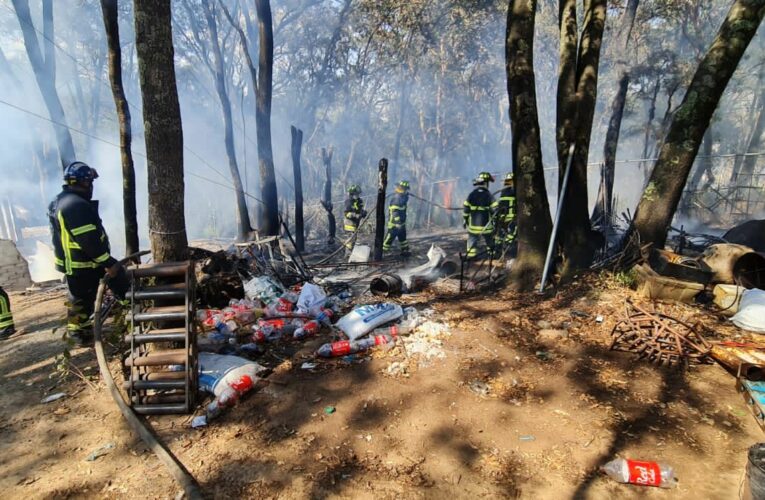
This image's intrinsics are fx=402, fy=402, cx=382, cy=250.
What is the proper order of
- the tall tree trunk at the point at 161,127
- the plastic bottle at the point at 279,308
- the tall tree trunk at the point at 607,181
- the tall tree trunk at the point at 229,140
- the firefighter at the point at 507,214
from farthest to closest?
the tall tree trunk at the point at 229,140 < the tall tree trunk at the point at 607,181 < the firefighter at the point at 507,214 < the plastic bottle at the point at 279,308 < the tall tree trunk at the point at 161,127

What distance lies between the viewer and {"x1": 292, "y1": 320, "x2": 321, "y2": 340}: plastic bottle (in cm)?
440

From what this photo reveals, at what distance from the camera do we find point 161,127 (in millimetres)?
3467

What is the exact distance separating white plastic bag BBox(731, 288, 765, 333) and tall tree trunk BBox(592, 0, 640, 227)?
256cm

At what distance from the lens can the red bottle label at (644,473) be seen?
8.00 feet

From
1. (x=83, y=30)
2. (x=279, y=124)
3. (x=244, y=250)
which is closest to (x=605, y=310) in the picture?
Result: (x=244, y=250)

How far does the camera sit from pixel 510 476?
2.52 metres

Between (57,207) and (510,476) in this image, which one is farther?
(57,207)

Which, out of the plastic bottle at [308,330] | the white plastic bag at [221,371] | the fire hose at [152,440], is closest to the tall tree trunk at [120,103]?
the fire hose at [152,440]

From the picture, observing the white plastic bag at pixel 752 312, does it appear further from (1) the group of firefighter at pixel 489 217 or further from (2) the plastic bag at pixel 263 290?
(2) the plastic bag at pixel 263 290

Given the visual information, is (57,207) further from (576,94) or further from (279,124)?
(279,124)

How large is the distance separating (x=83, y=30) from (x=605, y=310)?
25828mm

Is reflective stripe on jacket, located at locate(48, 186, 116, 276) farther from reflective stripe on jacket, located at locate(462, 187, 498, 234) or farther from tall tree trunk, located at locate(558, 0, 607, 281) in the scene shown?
reflective stripe on jacket, located at locate(462, 187, 498, 234)

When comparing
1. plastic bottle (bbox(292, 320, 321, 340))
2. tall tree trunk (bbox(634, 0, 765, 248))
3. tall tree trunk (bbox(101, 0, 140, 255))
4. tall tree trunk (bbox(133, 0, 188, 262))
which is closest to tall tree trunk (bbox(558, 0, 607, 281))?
tall tree trunk (bbox(634, 0, 765, 248))

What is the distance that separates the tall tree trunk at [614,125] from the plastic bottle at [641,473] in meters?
5.12
